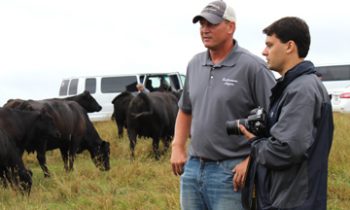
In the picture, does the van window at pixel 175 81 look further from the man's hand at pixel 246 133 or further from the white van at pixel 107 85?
the man's hand at pixel 246 133

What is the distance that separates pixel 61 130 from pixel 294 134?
9.99 m

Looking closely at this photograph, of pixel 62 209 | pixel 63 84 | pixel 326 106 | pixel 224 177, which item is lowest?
pixel 63 84

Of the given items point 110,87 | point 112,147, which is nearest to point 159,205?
point 112,147

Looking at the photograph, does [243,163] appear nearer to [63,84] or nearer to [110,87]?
[110,87]

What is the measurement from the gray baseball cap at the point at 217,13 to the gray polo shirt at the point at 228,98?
224 mm

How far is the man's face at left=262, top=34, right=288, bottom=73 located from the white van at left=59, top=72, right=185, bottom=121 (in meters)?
18.1

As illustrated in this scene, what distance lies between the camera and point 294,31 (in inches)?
135

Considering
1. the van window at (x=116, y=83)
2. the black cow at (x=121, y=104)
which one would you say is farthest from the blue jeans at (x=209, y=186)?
the van window at (x=116, y=83)

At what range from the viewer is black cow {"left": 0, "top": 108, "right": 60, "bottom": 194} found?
9.63m

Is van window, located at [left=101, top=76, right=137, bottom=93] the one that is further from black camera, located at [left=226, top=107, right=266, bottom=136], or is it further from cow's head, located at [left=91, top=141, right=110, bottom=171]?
black camera, located at [left=226, top=107, right=266, bottom=136]

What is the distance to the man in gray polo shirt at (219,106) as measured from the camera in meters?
3.91

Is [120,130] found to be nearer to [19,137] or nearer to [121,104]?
[121,104]

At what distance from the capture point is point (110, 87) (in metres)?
24.2

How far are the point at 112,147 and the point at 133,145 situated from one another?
1.52 meters
